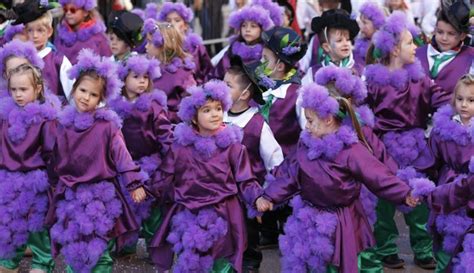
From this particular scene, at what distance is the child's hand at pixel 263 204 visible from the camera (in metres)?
6.87

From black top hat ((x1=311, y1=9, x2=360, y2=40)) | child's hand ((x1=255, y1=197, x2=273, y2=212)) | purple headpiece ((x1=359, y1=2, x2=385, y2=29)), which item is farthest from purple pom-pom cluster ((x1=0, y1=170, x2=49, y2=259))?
purple headpiece ((x1=359, y1=2, x2=385, y2=29))

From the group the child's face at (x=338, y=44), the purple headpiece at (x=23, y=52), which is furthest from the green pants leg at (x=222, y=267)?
the child's face at (x=338, y=44)

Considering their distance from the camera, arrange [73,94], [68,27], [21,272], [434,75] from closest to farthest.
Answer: [73,94] → [21,272] → [434,75] → [68,27]

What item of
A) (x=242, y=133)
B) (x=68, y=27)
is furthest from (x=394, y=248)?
(x=68, y=27)

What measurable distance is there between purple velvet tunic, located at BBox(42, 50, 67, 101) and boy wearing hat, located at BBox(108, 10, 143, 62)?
0.65 metres

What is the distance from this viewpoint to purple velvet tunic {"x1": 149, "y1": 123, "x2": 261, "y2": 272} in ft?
22.8

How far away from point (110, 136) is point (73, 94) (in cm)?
41

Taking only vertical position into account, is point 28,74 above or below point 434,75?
above

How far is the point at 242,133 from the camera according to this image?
7.16 meters

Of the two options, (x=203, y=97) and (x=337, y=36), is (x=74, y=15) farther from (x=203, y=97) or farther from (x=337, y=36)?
(x=203, y=97)

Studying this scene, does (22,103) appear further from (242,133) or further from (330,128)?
(330,128)

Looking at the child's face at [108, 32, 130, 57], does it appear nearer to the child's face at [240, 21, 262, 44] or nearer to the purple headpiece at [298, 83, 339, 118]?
the child's face at [240, 21, 262, 44]

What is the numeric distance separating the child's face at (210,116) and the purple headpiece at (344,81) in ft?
2.24

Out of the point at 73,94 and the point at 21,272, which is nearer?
the point at 73,94
